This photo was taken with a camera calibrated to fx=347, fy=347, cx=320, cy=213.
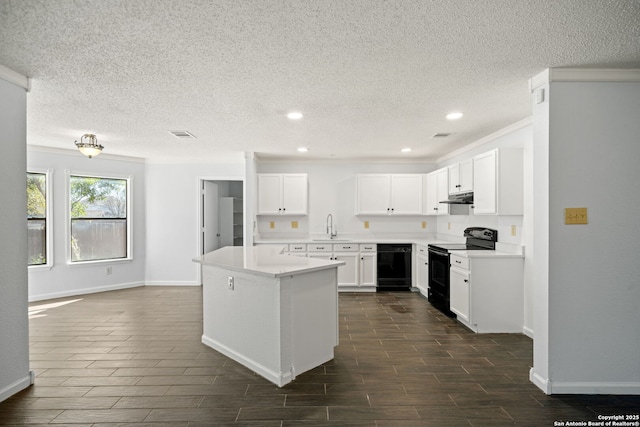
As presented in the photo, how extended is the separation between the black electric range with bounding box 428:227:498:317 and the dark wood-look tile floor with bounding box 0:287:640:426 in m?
0.51

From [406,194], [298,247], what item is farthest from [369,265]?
[406,194]

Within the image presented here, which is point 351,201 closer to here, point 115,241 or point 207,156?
point 207,156

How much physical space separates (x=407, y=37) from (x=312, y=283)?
196cm

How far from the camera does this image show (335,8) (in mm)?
1810

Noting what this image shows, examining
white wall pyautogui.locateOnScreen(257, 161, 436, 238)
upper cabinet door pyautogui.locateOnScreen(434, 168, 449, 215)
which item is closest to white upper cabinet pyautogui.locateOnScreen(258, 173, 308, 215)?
white wall pyautogui.locateOnScreen(257, 161, 436, 238)

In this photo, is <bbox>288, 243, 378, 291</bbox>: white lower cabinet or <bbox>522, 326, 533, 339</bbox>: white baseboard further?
<bbox>288, 243, 378, 291</bbox>: white lower cabinet

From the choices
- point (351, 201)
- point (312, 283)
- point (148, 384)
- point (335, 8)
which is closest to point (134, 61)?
point (335, 8)

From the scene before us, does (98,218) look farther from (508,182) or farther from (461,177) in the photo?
(508,182)

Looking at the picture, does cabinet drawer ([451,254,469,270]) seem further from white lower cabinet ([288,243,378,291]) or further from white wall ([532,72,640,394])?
white lower cabinet ([288,243,378,291])

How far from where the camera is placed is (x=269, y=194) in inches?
247

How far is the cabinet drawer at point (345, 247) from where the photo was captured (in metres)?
5.99

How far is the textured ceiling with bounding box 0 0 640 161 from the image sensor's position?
1.84m

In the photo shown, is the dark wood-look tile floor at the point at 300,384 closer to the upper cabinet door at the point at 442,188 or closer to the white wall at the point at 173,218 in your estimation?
the upper cabinet door at the point at 442,188

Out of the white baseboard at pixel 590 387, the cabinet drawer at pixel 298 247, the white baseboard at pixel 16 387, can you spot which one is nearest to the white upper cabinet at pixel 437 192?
the cabinet drawer at pixel 298 247
